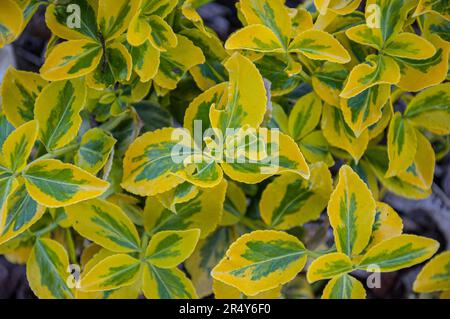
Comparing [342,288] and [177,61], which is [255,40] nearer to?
[177,61]

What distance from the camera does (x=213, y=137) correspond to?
812 mm

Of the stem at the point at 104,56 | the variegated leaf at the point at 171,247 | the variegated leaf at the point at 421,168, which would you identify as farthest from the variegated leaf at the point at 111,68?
the variegated leaf at the point at 421,168

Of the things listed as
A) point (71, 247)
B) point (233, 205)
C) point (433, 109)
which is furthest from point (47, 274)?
point (433, 109)

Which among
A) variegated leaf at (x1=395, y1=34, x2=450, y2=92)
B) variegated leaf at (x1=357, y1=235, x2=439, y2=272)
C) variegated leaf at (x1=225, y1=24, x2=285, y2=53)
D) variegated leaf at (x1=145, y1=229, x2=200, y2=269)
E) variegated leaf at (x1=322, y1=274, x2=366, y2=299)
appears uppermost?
variegated leaf at (x1=225, y1=24, x2=285, y2=53)

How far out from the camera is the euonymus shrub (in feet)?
2.44

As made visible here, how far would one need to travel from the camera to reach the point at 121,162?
0.90m

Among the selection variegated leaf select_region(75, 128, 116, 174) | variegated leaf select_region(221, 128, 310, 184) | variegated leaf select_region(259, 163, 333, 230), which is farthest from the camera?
variegated leaf select_region(259, 163, 333, 230)

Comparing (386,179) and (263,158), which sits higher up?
(263,158)

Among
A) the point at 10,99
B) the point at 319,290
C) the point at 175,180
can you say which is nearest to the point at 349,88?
the point at 175,180

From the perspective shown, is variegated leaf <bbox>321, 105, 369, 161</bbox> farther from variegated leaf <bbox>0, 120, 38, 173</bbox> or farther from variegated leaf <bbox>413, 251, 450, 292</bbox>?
variegated leaf <bbox>0, 120, 38, 173</bbox>

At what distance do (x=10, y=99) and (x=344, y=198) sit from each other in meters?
0.49

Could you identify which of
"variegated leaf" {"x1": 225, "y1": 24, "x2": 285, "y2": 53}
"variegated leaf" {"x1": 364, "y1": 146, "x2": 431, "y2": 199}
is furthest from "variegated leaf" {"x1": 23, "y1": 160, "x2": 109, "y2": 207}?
"variegated leaf" {"x1": 364, "y1": 146, "x2": 431, "y2": 199}

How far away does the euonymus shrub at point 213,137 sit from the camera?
2.44ft

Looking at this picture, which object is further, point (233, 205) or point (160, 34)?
point (233, 205)
